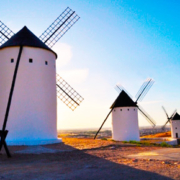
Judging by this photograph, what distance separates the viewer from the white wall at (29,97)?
12.5 metres

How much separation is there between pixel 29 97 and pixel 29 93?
0.25 m

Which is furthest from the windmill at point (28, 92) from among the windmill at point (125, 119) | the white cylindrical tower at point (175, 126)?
the white cylindrical tower at point (175, 126)

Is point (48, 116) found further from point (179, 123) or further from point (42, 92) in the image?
point (179, 123)

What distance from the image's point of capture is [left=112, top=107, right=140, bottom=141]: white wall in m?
23.3

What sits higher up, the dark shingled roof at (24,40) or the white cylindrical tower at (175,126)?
the dark shingled roof at (24,40)

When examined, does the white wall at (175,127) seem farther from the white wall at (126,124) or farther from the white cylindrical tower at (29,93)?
the white cylindrical tower at (29,93)

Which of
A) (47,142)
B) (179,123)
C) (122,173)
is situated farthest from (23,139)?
(179,123)

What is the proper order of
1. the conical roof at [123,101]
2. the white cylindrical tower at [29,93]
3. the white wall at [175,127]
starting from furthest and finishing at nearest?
the white wall at [175,127] < the conical roof at [123,101] < the white cylindrical tower at [29,93]

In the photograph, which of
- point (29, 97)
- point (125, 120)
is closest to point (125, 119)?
point (125, 120)

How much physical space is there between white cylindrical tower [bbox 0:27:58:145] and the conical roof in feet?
37.9

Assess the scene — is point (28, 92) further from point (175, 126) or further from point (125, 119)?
point (175, 126)

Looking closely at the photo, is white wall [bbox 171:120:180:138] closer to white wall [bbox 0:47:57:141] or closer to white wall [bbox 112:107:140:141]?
white wall [bbox 112:107:140:141]

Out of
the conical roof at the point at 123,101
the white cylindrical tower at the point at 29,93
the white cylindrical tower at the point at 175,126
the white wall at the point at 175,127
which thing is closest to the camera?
the white cylindrical tower at the point at 29,93

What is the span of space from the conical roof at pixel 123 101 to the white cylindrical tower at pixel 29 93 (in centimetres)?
1155
